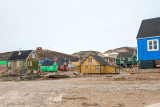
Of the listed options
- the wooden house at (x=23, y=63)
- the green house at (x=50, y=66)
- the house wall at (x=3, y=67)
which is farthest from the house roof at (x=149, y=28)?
the house wall at (x=3, y=67)

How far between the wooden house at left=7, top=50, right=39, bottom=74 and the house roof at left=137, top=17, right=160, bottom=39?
33509 millimetres

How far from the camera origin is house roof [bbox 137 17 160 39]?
21.4 metres

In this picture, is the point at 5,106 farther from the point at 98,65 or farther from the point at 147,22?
the point at 98,65

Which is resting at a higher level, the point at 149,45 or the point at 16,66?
the point at 149,45

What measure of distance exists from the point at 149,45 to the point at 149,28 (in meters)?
2.46

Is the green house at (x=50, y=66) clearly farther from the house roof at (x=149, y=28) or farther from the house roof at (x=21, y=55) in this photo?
the house roof at (x=149, y=28)

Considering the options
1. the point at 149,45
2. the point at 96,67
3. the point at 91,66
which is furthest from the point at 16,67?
the point at 149,45

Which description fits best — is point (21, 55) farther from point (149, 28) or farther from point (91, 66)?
point (149, 28)

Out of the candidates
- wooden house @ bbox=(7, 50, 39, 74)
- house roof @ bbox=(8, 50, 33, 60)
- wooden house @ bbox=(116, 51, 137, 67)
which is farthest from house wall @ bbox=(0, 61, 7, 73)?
wooden house @ bbox=(116, 51, 137, 67)

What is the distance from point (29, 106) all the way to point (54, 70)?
58.1m

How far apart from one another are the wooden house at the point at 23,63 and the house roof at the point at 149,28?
33.5m

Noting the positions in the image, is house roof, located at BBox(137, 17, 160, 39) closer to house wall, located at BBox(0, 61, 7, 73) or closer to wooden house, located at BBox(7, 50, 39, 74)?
wooden house, located at BBox(7, 50, 39, 74)

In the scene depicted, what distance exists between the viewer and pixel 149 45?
70.0 ft

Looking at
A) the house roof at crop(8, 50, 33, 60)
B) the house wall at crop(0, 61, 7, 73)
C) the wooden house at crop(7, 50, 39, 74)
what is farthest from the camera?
the house wall at crop(0, 61, 7, 73)
